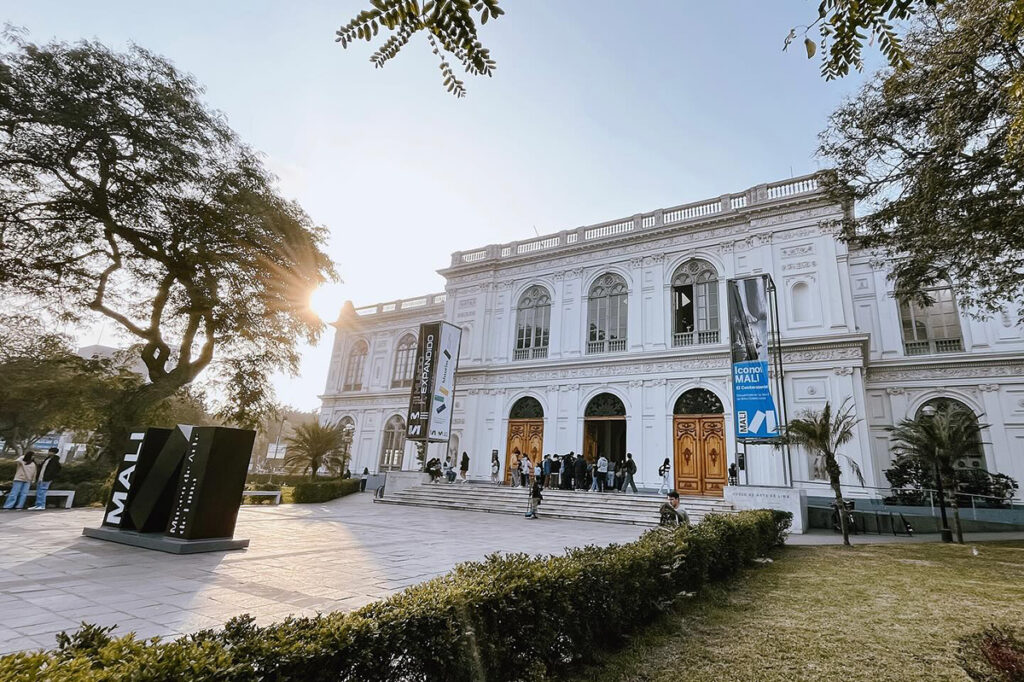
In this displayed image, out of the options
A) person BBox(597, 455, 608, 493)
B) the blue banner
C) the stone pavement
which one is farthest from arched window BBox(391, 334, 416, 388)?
the blue banner

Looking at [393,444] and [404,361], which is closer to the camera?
[393,444]

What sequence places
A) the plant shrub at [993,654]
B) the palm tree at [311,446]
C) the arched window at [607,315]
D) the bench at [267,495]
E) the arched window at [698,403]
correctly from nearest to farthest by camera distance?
1. the plant shrub at [993,654]
2. the bench at [267,495]
3. the arched window at [698,403]
4. the arched window at [607,315]
5. the palm tree at [311,446]

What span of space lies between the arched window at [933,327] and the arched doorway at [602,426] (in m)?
11.4

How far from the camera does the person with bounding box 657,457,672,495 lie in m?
17.6

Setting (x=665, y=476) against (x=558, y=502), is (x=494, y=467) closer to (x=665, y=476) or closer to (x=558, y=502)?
(x=558, y=502)

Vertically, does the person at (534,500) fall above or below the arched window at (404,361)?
below

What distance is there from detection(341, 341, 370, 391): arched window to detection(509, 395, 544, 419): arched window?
13155 mm

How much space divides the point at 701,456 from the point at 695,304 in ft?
20.0

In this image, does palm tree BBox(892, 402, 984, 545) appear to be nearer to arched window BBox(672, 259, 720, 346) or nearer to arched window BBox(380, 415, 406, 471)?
arched window BBox(672, 259, 720, 346)

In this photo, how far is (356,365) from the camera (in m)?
32.6

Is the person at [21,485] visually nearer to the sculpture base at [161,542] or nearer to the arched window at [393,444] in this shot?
the sculpture base at [161,542]

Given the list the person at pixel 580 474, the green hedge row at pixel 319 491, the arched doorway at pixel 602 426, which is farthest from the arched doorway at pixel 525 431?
the green hedge row at pixel 319 491

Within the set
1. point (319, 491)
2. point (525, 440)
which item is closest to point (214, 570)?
point (319, 491)

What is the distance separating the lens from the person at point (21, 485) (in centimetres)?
1123
